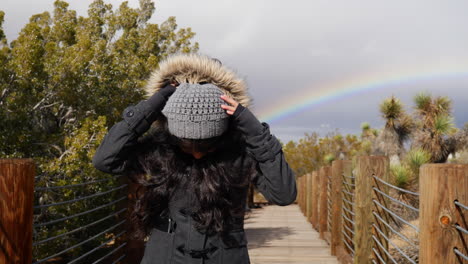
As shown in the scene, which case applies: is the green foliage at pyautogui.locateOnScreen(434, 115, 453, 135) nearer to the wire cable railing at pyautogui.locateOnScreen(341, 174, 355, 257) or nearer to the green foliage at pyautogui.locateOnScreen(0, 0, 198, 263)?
the green foliage at pyautogui.locateOnScreen(0, 0, 198, 263)

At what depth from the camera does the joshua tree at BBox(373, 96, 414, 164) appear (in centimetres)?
2030

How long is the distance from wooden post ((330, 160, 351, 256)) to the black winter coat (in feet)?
12.3

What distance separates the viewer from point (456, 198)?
1927 mm

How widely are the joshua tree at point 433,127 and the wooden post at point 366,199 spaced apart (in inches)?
579

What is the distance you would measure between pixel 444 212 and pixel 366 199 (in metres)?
1.89

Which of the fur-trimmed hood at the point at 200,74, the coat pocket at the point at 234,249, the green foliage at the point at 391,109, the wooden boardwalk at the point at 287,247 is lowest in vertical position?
the wooden boardwalk at the point at 287,247

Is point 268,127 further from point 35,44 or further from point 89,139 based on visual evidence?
point 35,44

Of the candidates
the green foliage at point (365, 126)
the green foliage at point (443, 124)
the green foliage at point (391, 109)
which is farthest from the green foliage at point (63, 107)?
the green foliage at point (365, 126)

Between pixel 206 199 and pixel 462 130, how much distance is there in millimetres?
21289

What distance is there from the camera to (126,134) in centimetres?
204

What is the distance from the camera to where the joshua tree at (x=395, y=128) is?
20.3m

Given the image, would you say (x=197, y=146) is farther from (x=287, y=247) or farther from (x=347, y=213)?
(x=287, y=247)

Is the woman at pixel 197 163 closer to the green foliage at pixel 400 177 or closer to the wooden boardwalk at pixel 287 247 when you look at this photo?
the wooden boardwalk at pixel 287 247

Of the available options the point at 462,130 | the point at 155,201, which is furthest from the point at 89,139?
the point at 462,130
